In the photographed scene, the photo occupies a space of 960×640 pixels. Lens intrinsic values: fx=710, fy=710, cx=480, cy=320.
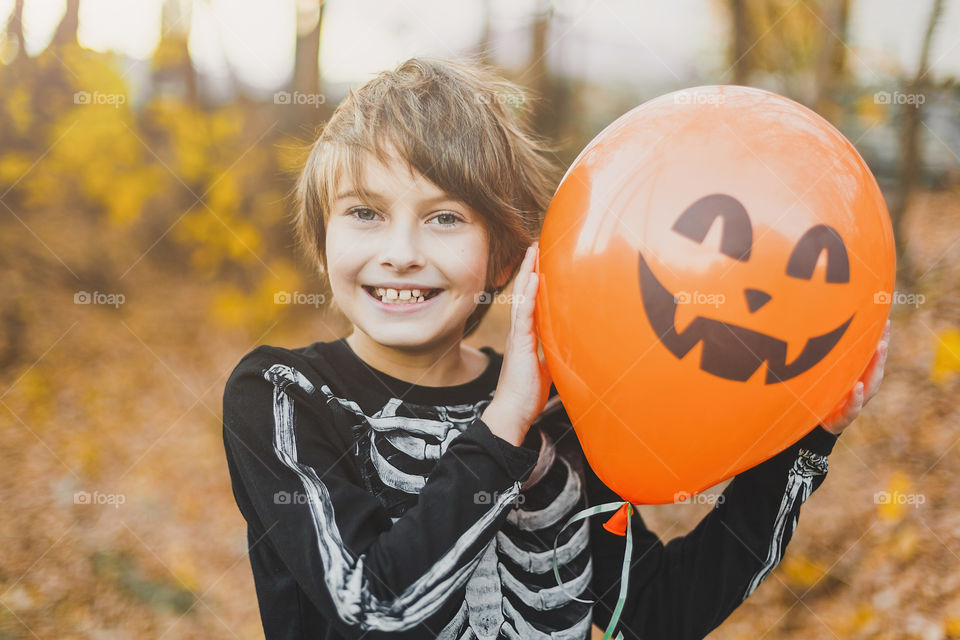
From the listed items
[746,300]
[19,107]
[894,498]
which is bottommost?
[894,498]

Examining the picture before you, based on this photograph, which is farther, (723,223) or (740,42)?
(740,42)

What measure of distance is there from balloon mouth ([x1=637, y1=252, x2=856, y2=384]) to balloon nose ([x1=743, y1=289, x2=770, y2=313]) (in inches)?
1.8

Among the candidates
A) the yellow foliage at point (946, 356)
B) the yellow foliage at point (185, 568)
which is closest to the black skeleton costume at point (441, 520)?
the yellow foliage at point (946, 356)

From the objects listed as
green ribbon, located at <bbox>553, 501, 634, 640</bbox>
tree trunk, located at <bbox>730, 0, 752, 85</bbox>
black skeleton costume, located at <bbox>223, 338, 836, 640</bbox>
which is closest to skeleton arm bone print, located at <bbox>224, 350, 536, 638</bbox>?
black skeleton costume, located at <bbox>223, 338, 836, 640</bbox>

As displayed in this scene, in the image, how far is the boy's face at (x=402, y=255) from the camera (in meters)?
1.47

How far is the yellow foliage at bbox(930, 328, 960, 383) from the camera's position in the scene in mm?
3775

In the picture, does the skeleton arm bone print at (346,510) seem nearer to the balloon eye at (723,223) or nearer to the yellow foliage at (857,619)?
the balloon eye at (723,223)

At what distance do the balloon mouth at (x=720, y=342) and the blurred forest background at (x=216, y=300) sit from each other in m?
2.94

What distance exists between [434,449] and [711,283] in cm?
67

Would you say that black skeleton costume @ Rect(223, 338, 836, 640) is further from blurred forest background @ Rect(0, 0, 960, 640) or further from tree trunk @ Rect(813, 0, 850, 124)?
tree trunk @ Rect(813, 0, 850, 124)

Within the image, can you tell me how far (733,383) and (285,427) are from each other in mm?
846

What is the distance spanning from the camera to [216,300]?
16.7 ft

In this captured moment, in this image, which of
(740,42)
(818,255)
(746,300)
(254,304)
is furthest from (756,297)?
(254,304)

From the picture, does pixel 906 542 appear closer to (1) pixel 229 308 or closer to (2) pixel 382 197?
(2) pixel 382 197
